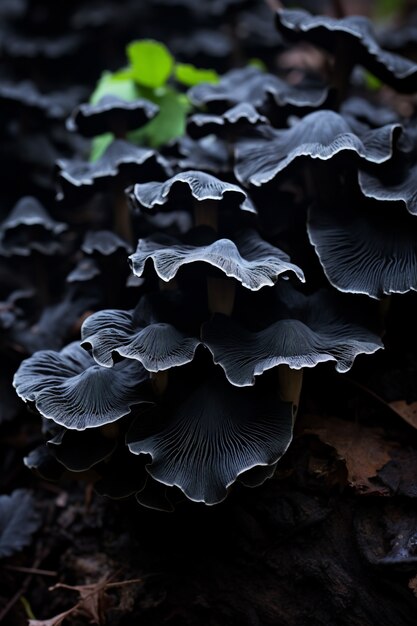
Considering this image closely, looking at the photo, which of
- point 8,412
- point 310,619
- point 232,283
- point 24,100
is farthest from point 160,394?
point 24,100

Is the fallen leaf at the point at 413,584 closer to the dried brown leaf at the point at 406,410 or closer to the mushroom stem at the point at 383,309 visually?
the dried brown leaf at the point at 406,410

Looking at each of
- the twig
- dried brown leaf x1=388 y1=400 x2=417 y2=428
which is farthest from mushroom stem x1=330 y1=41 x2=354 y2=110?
the twig

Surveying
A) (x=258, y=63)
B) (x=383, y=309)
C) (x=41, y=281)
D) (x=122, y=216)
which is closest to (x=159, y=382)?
(x=383, y=309)

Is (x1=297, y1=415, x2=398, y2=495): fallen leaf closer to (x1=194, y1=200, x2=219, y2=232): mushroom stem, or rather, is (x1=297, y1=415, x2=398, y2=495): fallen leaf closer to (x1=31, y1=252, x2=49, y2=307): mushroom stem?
(x1=194, y1=200, x2=219, y2=232): mushroom stem

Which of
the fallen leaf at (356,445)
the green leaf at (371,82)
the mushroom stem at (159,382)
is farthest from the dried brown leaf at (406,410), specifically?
the green leaf at (371,82)

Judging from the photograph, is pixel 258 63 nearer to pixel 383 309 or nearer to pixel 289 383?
pixel 383 309
